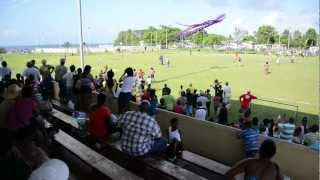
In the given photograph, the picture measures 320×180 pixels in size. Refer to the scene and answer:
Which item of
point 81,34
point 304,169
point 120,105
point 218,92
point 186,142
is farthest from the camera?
point 218,92

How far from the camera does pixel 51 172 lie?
303cm

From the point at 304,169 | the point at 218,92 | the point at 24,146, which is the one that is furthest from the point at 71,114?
the point at 218,92

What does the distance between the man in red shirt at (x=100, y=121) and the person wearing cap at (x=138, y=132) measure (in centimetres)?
69

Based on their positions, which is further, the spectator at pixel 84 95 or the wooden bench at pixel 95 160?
the spectator at pixel 84 95

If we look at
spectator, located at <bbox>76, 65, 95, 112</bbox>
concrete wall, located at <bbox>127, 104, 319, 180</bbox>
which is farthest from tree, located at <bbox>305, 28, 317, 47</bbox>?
concrete wall, located at <bbox>127, 104, 319, 180</bbox>

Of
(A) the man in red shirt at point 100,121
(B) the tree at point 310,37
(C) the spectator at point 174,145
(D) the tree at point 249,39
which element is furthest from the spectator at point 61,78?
(D) the tree at point 249,39

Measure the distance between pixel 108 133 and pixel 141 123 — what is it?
1139 millimetres

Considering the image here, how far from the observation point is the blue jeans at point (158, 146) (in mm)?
5035

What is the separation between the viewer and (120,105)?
26.4ft

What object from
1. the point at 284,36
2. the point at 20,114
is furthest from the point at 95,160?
the point at 284,36

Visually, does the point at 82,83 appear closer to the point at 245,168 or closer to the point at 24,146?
the point at 24,146

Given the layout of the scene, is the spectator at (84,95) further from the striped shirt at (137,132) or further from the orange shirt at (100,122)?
the striped shirt at (137,132)

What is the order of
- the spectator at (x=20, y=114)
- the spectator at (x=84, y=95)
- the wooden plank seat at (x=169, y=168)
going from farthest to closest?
the spectator at (x=84, y=95), the spectator at (x=20, y=114), the wooden plank seat at (x=169, y=168)

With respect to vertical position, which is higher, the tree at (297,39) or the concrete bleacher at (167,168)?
the tree at (297,39)
